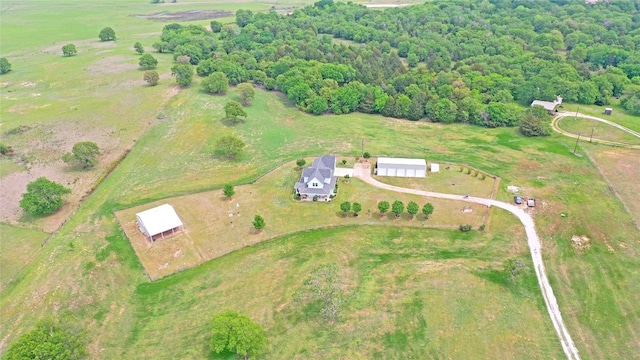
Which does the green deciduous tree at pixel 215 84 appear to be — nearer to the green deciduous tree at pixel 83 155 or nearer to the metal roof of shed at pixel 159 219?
the green deciduous tree at pixel 83 155

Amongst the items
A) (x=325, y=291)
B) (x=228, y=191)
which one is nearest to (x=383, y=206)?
(x=325, y=291)

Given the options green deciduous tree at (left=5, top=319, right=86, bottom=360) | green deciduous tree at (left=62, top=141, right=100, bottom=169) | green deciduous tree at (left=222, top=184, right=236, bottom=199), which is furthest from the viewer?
green deciduous tree at (left=62, top=141, right=100, bottom=169)

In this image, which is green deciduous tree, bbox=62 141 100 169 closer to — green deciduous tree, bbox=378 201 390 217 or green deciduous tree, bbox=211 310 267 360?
green deciduous tree, bbox=211 310 267 360

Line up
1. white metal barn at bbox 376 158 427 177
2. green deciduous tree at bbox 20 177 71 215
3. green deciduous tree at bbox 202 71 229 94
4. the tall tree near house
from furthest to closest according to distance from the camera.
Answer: green deciduous tree at bbox 202 71 229 94 < white metal barn at bbox 376 158 427 177 < green deciduous tree at bbox 20 177 71 215 < the tall tree near house

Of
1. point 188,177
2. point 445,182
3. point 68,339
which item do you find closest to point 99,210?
point 188,177

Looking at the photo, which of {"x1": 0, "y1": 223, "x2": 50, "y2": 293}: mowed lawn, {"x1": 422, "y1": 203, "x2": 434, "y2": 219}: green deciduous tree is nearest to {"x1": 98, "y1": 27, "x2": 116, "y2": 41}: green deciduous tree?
{"x1": 0, "y1": 223, "x2": 50, "y2": 293}: mowed lawn

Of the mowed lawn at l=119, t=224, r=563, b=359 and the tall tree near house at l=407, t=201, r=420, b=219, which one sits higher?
the tall tree near house at l=407, t=201, r=420, b=219

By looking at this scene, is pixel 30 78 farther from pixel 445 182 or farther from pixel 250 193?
pixel 445 182
